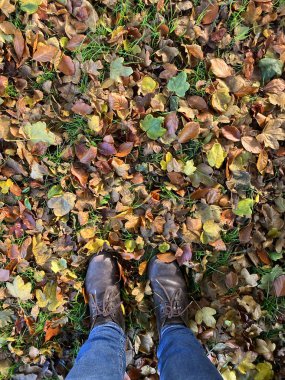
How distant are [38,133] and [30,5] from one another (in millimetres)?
543

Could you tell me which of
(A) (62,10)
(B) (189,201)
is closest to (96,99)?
(A) (62,10)

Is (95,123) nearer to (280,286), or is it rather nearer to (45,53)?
(45,53)

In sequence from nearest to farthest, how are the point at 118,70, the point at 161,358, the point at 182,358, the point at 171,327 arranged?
the point at 182,358, the point at 161,358, the point at 171,327, the point at 118,70

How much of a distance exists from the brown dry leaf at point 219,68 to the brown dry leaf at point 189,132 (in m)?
0.24

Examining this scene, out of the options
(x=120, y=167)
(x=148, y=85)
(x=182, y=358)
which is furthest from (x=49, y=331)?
(x=148, y=85)

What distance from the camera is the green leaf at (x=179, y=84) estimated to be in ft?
5.45

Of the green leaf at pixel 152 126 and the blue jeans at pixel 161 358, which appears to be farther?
the green leaf at pixel 152 126

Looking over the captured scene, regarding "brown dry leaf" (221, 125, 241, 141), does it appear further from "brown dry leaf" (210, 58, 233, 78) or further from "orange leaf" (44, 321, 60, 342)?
"orange leaf" (44, 321, 60, 342)

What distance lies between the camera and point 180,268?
5.76 feet

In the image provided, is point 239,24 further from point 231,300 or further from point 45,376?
point 45,376

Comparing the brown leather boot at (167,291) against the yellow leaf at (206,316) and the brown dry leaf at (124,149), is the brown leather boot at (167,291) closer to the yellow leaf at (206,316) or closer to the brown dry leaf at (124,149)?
the yellow leaf at (206,316)

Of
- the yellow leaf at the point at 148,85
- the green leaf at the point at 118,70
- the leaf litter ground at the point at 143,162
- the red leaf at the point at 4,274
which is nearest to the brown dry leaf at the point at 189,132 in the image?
the leaf litter ground at the point at 143,162

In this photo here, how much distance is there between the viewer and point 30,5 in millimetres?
1674

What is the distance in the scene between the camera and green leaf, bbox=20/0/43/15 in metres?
1.67
